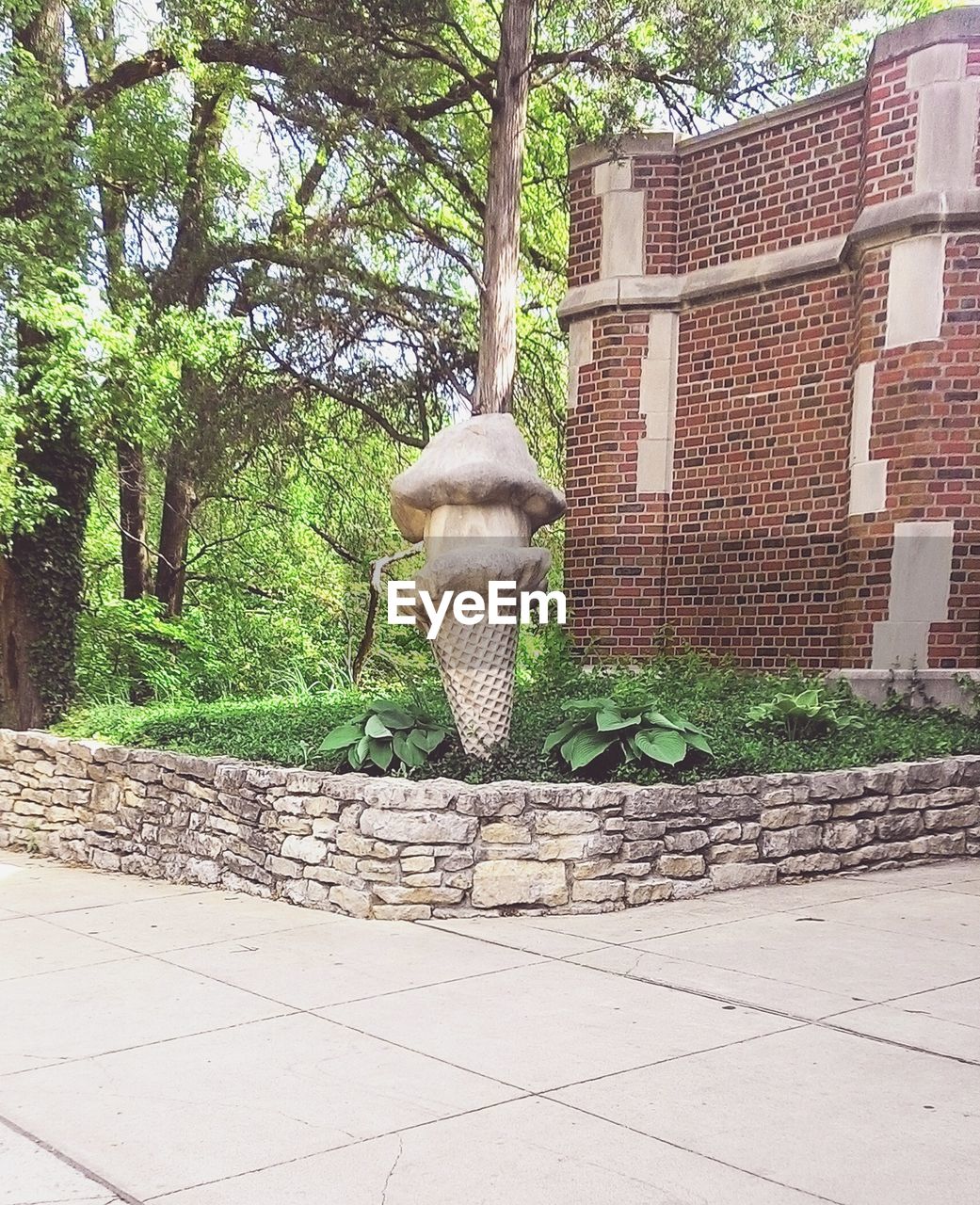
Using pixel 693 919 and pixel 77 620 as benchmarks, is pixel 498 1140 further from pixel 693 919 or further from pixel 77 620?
pixel 77 620

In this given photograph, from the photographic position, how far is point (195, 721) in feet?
29.4

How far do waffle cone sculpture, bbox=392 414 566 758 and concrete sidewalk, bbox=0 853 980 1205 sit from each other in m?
1.41

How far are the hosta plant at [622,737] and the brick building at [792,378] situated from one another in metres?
2.79

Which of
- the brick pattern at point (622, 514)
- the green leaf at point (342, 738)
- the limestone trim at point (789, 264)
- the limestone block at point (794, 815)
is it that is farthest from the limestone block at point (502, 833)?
the limestone trim at point (789, 264)

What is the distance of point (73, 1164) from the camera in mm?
3164

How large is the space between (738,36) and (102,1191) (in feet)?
36.0

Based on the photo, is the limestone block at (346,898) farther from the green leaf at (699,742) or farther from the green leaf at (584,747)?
the green leaf at (699,742)

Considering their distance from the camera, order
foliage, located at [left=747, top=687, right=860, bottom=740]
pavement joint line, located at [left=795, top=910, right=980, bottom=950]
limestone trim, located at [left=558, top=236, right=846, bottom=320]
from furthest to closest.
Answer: limestone trim, located at [left=558, top=236, right=846, bottom=320] → foliage, located at [left=747, top=687, right=860, bottom=740] → pavement joint line, located at [left=795, top=910, right=980, bottom=950]

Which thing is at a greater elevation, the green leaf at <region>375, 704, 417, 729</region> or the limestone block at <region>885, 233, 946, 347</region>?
the limestone block at <region>885, 233, 946, 347</region>

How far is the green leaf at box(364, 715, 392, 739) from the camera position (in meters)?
6.89

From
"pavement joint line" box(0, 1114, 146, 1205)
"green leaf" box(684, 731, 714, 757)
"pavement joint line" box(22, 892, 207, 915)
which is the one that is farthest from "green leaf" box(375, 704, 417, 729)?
"pavement joint line" box(0, 1114, 146, 1205)

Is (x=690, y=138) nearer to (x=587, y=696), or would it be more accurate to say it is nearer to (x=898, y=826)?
(x=587, y=696)

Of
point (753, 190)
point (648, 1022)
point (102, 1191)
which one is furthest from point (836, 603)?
point (102, 1191)

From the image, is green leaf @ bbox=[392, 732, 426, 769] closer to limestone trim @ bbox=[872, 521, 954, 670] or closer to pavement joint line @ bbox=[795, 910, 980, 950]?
pavement joint line @ bbox=[795, 910, 980, 950]
